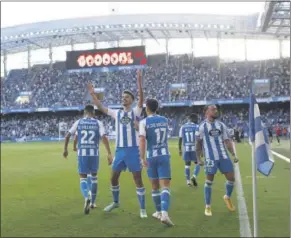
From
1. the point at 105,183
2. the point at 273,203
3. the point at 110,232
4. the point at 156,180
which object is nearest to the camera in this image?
the point at 110,232

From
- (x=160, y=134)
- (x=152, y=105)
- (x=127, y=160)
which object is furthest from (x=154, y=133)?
(x=127, y=160)

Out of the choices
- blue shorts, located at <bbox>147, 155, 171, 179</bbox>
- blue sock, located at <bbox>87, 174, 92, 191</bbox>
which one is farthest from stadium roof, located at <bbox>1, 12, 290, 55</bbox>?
blue shorts, located at <bbox>147, 155, 171, 179</bbox>

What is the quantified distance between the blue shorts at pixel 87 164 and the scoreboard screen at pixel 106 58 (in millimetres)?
34234

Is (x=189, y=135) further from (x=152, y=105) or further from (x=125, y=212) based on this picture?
(x=152, y=105)

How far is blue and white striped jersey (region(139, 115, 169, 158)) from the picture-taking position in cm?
776

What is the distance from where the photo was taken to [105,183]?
14.0 metres

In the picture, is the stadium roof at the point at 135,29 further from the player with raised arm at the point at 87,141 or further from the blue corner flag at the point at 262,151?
the blue corner flag at the point at 262,151

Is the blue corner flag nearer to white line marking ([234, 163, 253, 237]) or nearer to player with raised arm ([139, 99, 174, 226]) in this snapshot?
white line marking ([234, 163, 253, 237])

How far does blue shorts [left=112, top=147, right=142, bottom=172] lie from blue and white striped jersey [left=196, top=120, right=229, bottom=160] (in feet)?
4.56

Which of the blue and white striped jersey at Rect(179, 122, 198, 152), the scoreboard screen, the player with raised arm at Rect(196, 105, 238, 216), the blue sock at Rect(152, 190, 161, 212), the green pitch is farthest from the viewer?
the scoreboard screen

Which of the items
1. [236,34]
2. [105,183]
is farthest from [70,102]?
[105,183]

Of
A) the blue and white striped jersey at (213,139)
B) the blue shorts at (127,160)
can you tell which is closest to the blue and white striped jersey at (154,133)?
the blue shorts at (127,160)

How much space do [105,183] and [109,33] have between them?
44.8 m

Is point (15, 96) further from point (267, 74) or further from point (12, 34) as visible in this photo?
point (267, 74)
